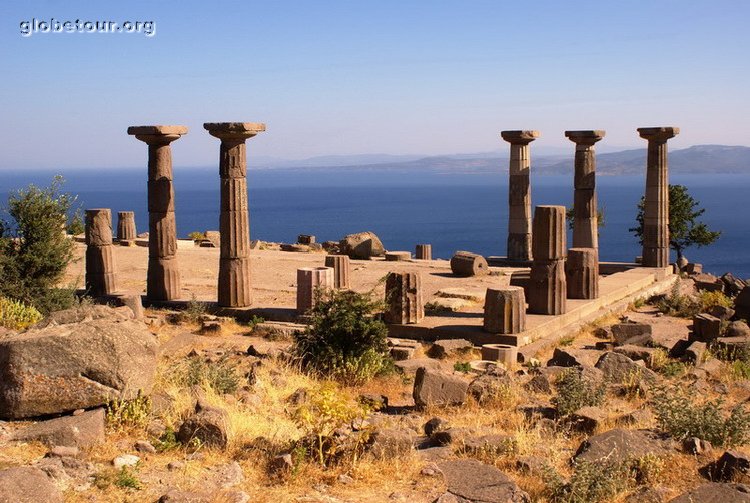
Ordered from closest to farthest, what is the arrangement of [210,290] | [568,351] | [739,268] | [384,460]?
[384,460], [568,351], [210,290], [739,268]

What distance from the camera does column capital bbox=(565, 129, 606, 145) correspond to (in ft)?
86.2

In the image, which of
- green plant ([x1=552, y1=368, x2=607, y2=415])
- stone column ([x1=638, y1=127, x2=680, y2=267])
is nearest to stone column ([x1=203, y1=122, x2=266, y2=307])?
green plant ([x1=552, y1=368, x2=607, y2=415])

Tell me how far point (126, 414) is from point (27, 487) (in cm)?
230

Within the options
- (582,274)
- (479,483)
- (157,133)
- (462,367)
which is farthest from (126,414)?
(582,274)

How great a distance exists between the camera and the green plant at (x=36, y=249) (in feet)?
56.2

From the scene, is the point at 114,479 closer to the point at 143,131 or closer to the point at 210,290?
the point at 143,131

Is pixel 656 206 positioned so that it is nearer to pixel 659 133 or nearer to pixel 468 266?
pixel 659 133

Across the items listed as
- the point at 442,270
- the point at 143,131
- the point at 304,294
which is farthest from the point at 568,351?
the point at 442,270

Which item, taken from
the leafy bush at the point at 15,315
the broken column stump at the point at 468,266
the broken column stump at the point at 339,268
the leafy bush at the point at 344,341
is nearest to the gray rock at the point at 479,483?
the leafy bush at the point at 344,341

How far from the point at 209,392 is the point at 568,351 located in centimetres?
687

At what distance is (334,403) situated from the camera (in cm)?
905

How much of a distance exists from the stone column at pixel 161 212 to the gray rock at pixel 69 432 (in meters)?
10.1

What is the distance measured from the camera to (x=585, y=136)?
26.4 meters

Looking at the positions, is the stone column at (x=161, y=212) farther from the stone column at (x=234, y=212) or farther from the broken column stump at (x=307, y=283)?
the broken column stump at (x=307, y=283)
